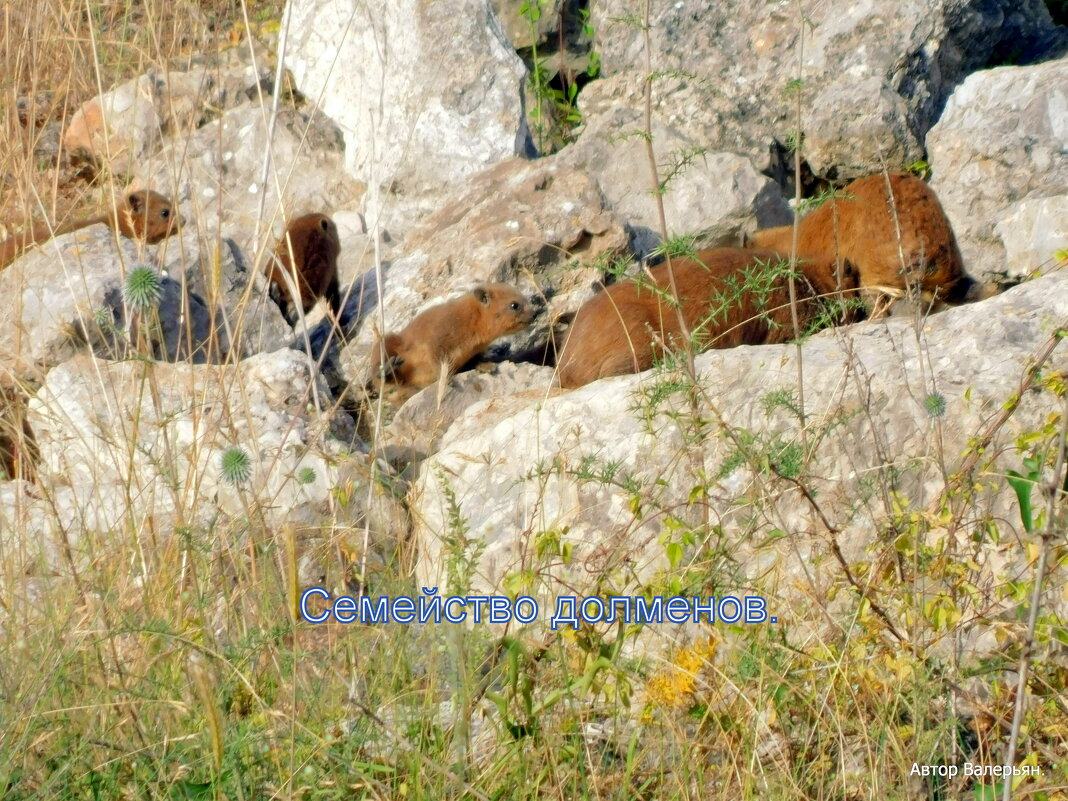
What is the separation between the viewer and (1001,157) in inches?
227

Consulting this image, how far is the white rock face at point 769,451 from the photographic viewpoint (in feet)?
9.82

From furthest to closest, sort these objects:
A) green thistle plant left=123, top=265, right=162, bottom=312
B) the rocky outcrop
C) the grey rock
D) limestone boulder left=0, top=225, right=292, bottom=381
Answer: the rocky outcrop < limestone boulder left=0, top=225, right=292, bottom=381 < the grey rock < green thistle plant left=123, top=265, right=162, bottom=312

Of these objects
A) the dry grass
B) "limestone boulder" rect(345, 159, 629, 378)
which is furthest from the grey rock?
the dry grass

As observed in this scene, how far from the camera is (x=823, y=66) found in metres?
6.76

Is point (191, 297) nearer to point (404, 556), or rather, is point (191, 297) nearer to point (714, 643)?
point (404, 556)

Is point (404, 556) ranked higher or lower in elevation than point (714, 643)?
higher

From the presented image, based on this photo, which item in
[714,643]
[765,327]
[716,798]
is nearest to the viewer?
[716,798]

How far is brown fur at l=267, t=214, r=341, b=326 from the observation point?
21.2 ft

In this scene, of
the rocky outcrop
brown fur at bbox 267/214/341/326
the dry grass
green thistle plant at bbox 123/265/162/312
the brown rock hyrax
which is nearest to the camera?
the dry grass

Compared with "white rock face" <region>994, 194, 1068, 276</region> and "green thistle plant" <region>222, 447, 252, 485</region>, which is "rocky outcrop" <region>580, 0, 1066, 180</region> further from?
"green thistle plant" <region>222, 447, 252, 485</region>

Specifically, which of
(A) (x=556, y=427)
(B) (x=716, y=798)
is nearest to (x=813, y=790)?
(B) (x=716, y=798)

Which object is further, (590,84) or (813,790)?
(590,84)

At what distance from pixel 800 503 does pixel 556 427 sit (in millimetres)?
909

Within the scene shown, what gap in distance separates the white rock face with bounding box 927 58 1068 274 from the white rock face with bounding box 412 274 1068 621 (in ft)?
5.94
